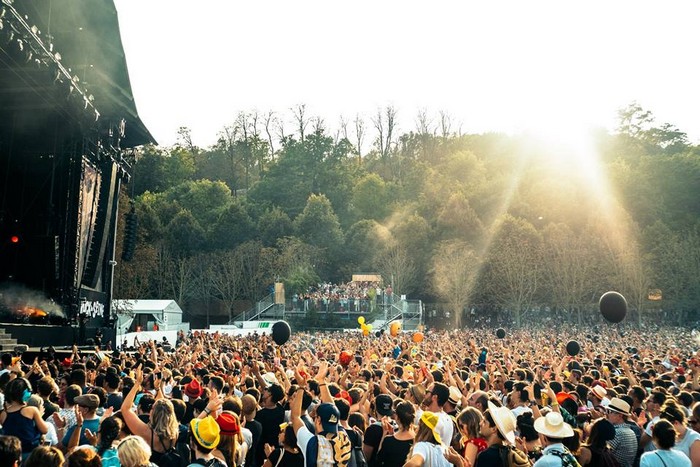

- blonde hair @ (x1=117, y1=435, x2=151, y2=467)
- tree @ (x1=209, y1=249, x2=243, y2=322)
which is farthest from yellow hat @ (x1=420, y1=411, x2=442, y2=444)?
tree @ (x1=209, y1=249, x2=243, y2=322)

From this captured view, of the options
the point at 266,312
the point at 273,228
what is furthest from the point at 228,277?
the point at 266,312

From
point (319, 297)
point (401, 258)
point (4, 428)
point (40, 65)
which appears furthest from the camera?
point (401, 258)

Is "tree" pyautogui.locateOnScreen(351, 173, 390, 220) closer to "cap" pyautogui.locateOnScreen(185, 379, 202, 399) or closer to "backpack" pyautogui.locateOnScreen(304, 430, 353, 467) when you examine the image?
"cap" pyautogui.locateOnScreen(185, 379, 202, 399)

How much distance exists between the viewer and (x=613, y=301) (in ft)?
47.9

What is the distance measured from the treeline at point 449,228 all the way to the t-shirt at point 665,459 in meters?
41.7

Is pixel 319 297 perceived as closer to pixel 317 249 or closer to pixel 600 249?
pixel 317 249

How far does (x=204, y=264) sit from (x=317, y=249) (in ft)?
31.1

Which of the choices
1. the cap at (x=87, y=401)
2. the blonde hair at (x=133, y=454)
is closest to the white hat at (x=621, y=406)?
the blonde hair at (x=133, y=454)

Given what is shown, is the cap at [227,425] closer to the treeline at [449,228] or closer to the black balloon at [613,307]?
the black balloon at [613,307]

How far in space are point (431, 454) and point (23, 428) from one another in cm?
354

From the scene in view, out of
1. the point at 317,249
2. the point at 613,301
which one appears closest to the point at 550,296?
the point at 317,249

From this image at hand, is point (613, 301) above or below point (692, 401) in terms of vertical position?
above

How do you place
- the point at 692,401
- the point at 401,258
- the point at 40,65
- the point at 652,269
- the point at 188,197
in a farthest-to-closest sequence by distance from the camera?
1. the point at 188,197
2. the point at 401,258
3. the point at 652,269
4. the point at 40,65
5. the point at 692,401

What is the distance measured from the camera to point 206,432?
4523mm
